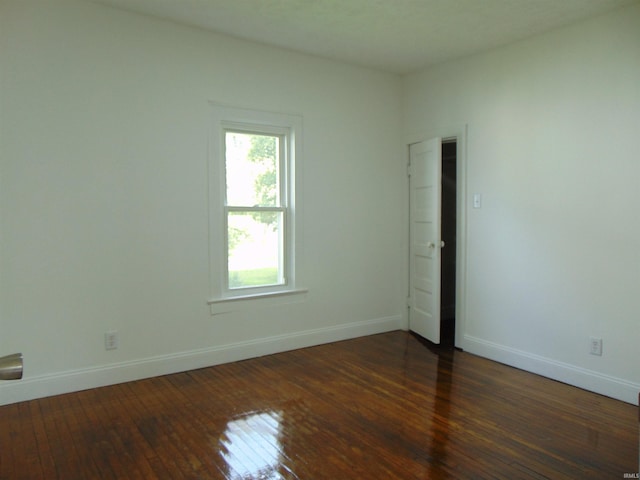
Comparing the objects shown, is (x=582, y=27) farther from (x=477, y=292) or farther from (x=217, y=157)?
(x=217, y=157)

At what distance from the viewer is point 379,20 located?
354 cm

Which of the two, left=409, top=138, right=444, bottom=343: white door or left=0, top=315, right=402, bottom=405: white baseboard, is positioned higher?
left=409, top=138, right=444, bottom=343: white door

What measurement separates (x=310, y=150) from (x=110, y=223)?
196 cm

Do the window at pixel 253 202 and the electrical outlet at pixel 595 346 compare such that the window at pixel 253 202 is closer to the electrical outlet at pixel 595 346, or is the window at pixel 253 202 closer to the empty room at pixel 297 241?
the empty room at pixel 297 241

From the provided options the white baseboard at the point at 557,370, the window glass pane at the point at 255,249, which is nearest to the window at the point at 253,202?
the window glass pane at the point at 255,249

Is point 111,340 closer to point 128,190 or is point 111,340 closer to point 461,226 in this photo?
point 128,190

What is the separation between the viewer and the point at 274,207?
4.30 m

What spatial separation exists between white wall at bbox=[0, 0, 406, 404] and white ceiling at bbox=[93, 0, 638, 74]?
25 centimetres

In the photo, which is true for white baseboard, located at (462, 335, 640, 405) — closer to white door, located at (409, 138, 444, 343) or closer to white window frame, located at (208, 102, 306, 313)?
white door, located at (409, 138, 444, 343)

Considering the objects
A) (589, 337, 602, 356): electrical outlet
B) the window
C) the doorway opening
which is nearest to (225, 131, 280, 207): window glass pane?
the window

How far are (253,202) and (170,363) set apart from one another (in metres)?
1.57

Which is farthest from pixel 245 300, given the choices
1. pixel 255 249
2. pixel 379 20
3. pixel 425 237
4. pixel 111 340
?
pixel 379 20

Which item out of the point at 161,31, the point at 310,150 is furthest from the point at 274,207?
the point at 161,31

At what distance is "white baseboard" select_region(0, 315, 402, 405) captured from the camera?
318 cm
